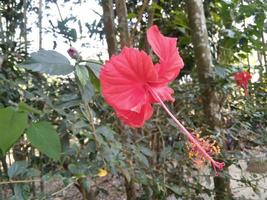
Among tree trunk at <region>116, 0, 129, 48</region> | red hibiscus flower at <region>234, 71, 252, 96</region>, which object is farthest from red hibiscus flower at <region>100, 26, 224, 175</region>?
red hibiscus flower at <region>234, 71, 252, 96</region>

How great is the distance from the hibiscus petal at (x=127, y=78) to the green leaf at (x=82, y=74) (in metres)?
0.12

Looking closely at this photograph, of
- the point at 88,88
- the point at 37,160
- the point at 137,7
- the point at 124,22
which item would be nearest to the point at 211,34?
the point at 137,7

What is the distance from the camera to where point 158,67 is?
0.39m

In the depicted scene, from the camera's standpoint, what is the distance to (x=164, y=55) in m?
0.40

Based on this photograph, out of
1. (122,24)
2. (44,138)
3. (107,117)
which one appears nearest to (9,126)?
(44,138)

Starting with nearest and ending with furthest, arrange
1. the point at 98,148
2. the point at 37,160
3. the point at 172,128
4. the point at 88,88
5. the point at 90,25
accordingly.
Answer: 1. the point at 88,88
2. the point at 98,148
3. the point at 37,160
4. the point at 172,128
5. the point at 90,25

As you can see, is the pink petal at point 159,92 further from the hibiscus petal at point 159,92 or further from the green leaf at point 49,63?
the green leaf at point 49,63

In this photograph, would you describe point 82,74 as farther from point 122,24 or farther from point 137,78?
point 122,24

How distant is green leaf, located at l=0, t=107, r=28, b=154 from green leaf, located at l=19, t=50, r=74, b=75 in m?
0.07

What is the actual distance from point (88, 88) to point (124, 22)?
70 centimetres

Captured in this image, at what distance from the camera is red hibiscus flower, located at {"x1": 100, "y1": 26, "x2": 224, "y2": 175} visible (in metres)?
0.36

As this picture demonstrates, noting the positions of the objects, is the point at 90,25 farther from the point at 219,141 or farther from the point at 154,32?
the point at 154,32

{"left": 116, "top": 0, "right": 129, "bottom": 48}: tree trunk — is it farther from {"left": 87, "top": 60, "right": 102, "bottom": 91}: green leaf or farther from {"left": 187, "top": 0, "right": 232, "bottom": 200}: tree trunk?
{"left": 87, "top": 60, "right": 102, "bottom": 91}: green leaf

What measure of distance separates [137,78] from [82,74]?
0.13m
